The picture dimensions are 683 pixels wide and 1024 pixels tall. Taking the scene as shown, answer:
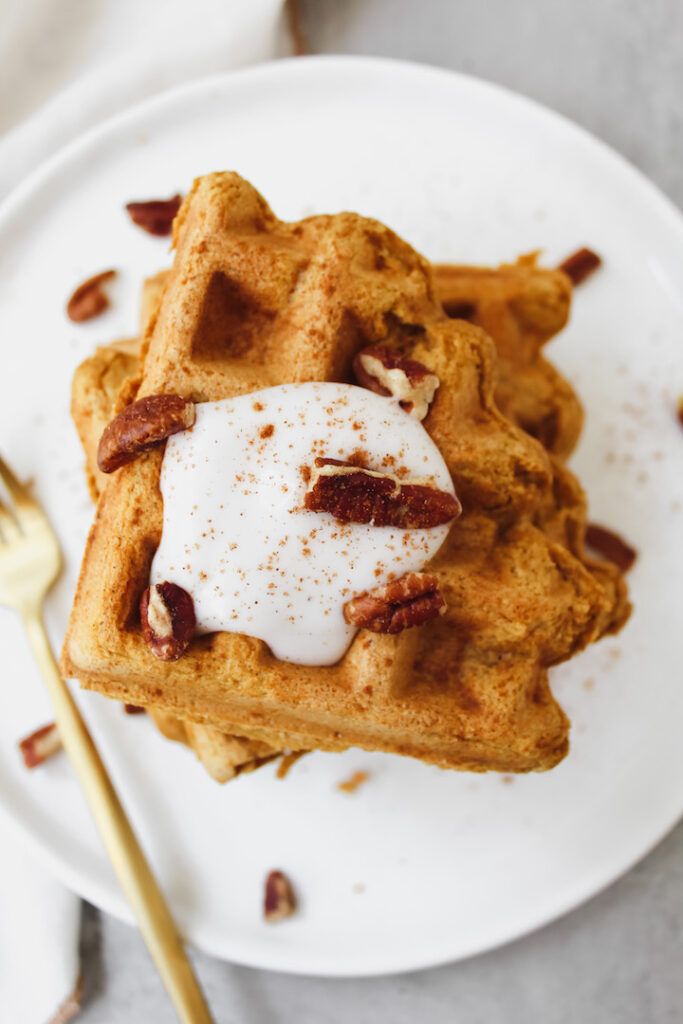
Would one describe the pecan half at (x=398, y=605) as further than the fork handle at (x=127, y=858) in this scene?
No

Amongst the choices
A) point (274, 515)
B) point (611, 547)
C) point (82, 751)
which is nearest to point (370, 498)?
point (274, 515)

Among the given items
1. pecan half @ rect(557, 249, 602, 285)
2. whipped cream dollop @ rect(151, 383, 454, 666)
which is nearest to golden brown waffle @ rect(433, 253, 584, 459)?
pecan half @ rect(557, 249, 602, 285)

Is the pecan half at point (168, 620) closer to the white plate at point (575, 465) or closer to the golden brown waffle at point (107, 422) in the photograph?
the golden brown waffle at point (107, 422)

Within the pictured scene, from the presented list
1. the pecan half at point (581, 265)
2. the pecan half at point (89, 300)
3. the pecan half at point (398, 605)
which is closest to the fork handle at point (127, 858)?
the pecan half at point (89, 300)

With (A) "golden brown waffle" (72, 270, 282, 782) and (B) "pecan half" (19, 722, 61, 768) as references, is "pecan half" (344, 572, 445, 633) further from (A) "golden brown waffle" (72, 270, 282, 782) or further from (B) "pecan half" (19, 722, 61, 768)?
(B) "pecan half" (19, 722, 61, 768)

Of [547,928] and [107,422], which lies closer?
[107,422]

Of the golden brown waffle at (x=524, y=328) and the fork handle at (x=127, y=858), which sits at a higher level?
the golden brown waffle at (x=524, y=328)

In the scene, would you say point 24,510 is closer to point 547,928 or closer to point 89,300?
point 89,300
